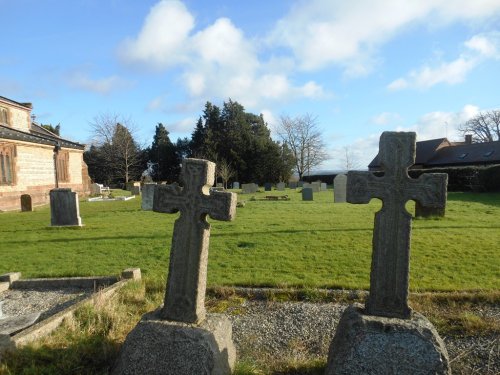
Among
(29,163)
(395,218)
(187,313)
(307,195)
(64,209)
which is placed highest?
(29,163)

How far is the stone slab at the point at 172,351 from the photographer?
9.99 ft

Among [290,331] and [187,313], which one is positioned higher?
[187,313]

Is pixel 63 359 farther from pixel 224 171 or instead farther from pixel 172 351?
pixel 224 171

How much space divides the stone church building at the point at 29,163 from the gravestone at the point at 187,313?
20104 mm

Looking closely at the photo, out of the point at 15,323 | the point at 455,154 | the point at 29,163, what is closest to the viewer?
the point at 15,323

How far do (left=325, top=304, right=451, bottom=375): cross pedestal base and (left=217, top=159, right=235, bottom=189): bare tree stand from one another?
38692mm

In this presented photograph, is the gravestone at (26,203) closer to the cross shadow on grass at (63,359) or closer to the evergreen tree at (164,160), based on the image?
the cross shadow on grass at (63,359)

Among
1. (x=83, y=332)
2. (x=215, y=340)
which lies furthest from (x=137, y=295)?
(x=215, y=340)

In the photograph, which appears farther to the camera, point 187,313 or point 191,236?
point 191,236

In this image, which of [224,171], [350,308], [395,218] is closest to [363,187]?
[395,218]

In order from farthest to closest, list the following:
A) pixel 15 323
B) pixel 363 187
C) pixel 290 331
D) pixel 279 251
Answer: pixel 279 251, pixel 290 331, pixel 15 323, pixel 363 187

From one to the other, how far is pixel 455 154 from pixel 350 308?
49.0 m

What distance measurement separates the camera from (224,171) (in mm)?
41938

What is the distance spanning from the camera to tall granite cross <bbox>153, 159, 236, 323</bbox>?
11.3 feet
